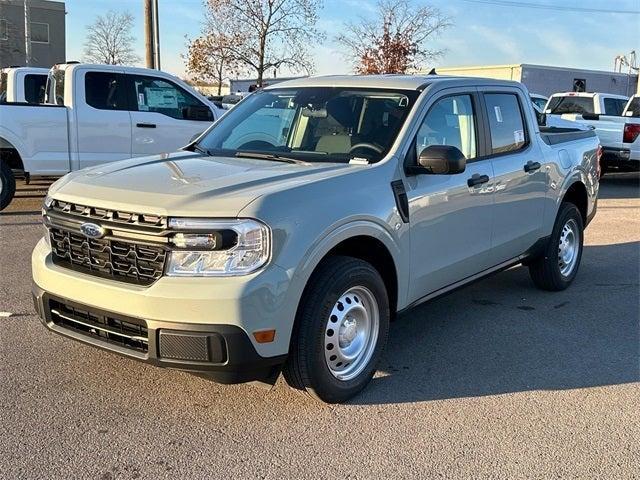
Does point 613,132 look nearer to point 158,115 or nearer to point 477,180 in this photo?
point 158,115

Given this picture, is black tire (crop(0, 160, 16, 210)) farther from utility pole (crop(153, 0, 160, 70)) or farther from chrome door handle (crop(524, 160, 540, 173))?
utility pole (crop(153, 0, 160, 70))

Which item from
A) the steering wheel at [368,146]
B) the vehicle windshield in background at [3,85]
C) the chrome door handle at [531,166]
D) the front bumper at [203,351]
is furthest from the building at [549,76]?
the front bumper at [203,351]

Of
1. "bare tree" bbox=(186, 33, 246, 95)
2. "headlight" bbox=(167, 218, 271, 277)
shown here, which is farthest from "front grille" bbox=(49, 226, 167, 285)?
"bare tree" bbox=(186, 33, 246, 95)

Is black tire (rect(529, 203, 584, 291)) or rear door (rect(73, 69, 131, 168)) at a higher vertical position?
rear door (rect(73, 69, 131, 168))

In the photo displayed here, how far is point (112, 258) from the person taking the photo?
331cm

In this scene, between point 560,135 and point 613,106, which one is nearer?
point 560,135

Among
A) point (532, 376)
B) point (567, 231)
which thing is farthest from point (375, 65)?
point (532, 376)

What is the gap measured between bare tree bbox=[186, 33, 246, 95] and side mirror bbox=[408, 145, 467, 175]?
83.1ft

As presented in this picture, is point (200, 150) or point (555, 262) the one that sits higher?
point (200, 150)

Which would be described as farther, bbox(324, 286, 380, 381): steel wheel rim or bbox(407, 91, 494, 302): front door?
bbox(407, 91, 494, 302): front door

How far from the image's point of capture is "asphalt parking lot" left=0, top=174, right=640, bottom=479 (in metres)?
3.10

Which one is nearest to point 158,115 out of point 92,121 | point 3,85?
point 92,121

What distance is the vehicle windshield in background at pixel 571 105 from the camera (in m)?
16.0

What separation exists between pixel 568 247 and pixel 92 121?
6730mm
